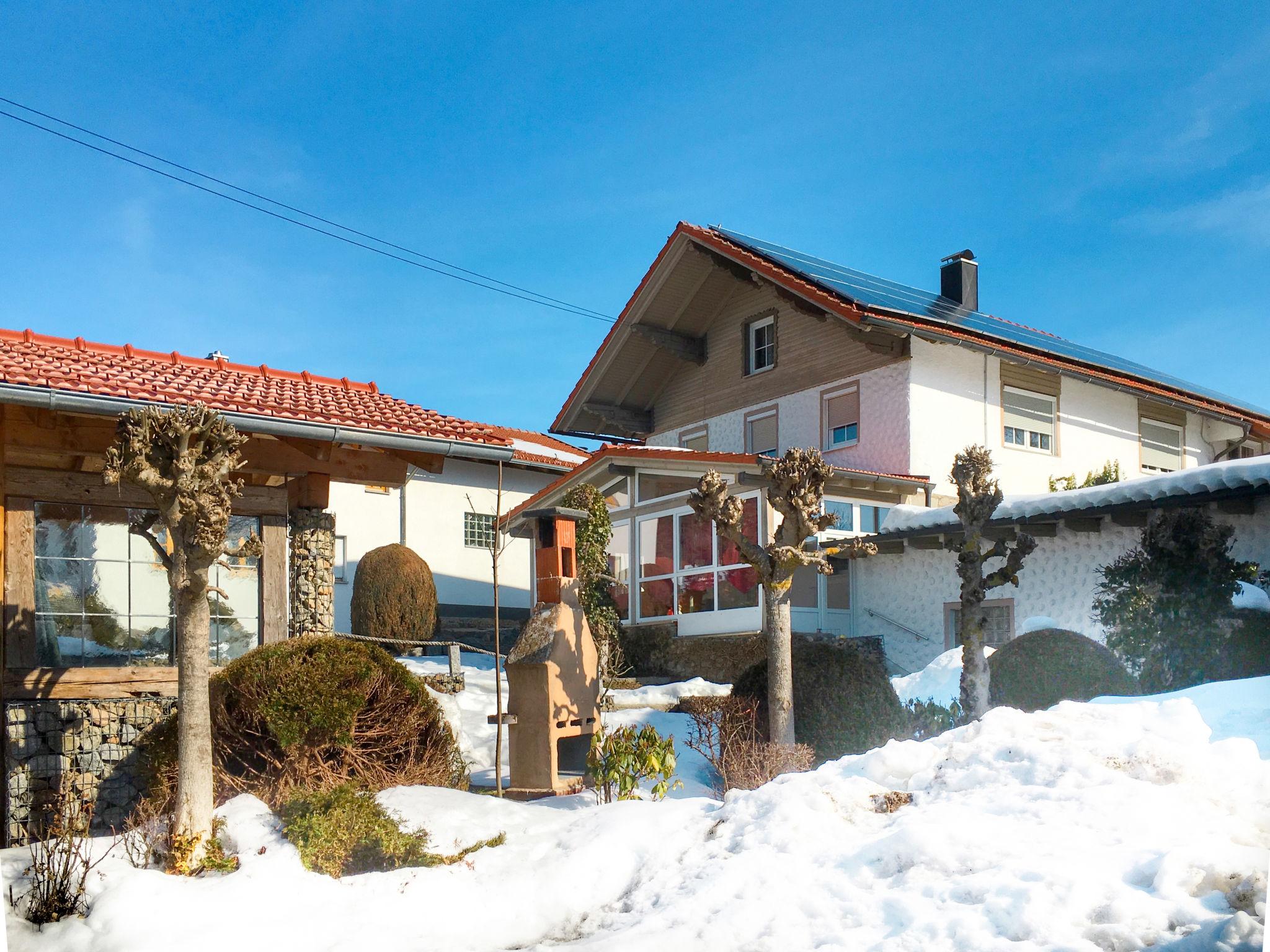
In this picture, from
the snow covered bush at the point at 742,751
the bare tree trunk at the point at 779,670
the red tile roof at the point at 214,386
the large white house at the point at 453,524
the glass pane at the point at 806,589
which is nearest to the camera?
the snow covered bush at the point at 742,751

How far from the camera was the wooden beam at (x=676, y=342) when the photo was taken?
23.2 metres

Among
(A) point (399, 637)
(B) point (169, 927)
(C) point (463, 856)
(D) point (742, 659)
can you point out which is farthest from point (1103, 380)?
(B) point (169, 927)

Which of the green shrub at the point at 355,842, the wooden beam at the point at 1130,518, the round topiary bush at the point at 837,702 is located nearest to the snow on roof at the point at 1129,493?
the wooden beam at the point at 1130,518

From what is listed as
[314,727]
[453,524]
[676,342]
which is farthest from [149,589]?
[676,342]

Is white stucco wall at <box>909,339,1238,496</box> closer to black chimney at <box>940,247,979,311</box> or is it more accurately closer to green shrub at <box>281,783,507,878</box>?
black chimney at <box>940,247,979,311</box>

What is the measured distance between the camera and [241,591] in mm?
11039

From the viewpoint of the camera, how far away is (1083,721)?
24.5 feet

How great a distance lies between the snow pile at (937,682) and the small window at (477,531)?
1201cm

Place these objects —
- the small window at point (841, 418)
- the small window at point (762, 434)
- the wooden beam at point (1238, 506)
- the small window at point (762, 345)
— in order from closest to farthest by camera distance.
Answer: the wooden beam at point (1238, 506), the small window at point (841, 418), the small window at point (762, 434), the small window at point (762, 345)

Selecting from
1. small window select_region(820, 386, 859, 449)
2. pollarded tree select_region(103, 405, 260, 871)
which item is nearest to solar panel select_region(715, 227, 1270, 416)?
small window select_region(820, 386, 859, 449)

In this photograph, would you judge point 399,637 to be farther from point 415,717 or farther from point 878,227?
point 878,227

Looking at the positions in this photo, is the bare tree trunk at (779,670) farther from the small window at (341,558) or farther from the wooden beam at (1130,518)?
the small window at (341,558)

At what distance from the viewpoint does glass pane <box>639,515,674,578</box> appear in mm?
20047

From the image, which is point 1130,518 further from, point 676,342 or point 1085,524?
point 676,342
